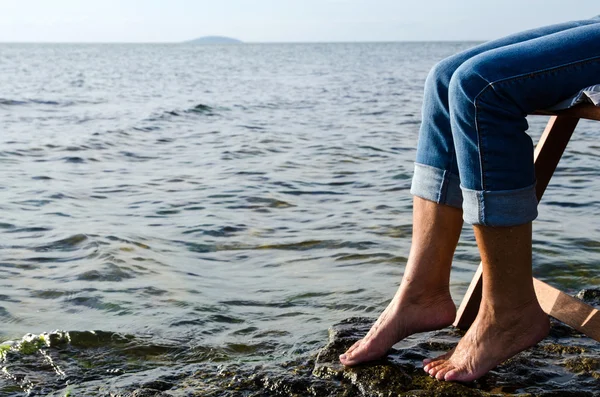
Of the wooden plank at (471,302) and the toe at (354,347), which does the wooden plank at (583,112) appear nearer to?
the wooden plank at (471,302)

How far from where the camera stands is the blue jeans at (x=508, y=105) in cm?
200

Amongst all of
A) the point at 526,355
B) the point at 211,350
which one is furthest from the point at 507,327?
the point at 211,350

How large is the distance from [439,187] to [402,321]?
47 cm

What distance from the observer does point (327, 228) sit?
5453 mm

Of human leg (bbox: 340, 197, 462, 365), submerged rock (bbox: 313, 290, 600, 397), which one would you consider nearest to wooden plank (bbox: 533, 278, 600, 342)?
submerged rock (bbox: 313, 290, 600, 397)

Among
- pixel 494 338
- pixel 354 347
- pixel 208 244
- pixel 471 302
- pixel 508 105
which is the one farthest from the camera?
pixel 208 244

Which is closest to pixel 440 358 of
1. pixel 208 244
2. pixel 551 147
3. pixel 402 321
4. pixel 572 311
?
pixel 402 321

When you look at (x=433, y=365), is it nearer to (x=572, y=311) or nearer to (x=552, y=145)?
(x=572, y=311)

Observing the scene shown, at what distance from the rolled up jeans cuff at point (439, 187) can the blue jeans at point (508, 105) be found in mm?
182

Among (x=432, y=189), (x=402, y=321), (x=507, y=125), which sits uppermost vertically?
(x=507, y=125)

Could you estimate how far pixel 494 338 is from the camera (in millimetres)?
2240

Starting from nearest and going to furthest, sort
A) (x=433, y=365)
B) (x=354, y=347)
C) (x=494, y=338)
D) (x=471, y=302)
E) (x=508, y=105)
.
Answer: (x=508, y=105), (x=494, y=338), (x=433, y=365), (x=354, y=347), (x=471, y=302)

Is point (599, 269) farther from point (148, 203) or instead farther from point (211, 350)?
point (148, 203)

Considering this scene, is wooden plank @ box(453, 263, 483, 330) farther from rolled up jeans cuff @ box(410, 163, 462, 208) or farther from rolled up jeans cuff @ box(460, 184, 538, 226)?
rolled up jeans cuff @ box(460, 184, 538, 226)
